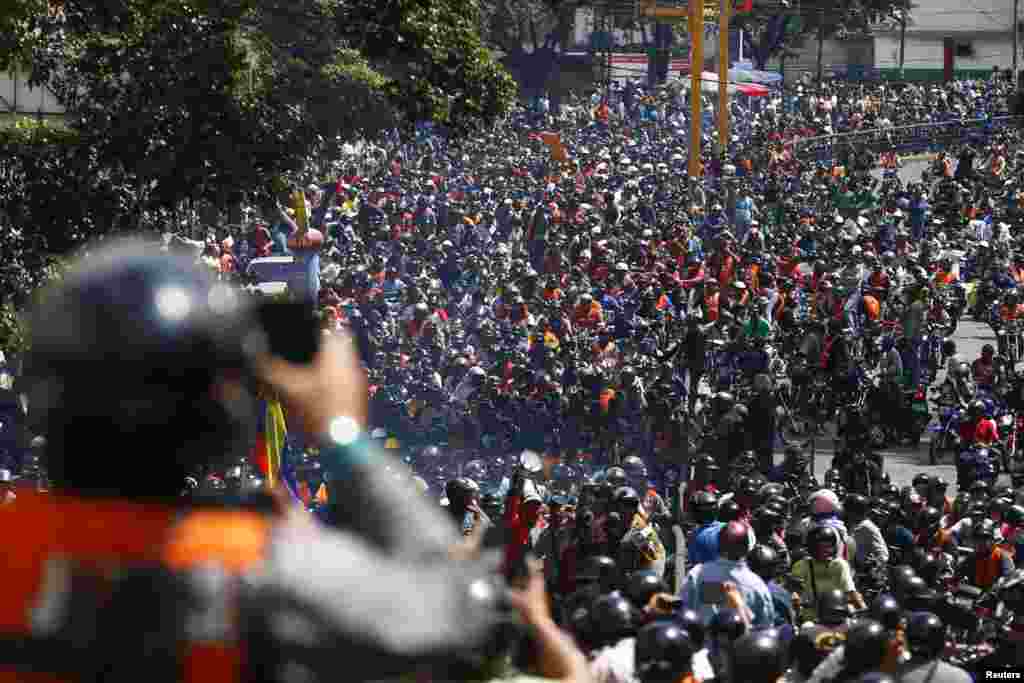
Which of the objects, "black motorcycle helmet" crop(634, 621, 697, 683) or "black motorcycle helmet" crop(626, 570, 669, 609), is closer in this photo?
"black motorcycle helmet" crop(634, 621, 697, 683)

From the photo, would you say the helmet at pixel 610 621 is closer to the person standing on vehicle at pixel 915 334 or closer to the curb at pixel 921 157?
the person standing on vehicle at pixel 915 334

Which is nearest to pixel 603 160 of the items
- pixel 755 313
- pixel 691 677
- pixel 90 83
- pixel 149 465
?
pixel 755 313

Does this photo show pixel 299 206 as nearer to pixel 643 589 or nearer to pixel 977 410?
pixel 977 410

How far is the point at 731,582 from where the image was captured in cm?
811

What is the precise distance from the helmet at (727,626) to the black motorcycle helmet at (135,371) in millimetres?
5020

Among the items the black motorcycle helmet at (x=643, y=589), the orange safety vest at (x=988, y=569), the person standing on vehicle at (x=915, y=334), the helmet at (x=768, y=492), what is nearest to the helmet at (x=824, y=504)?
the helmet at (x=768, y=492)

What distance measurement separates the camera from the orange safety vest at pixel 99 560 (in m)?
1.83

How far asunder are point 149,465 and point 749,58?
232 ft

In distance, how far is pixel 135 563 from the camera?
6.03 ft

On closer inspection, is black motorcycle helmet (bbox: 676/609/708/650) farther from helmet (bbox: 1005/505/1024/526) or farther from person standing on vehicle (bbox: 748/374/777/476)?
person standing on vehicle (bbox: 748/374/777/476)

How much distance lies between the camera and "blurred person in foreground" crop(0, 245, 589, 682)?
72.1 inches

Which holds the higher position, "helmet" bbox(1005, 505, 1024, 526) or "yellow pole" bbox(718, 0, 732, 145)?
"yellow pole" bbox(718, 0, 732, 145)

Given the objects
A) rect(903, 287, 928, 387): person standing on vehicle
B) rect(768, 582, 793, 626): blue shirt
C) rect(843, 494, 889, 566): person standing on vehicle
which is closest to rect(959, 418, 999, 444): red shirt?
rect(903, 287, 928, 387): person standing on vehicle

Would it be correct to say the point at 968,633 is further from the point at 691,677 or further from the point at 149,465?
the point at 149,465
